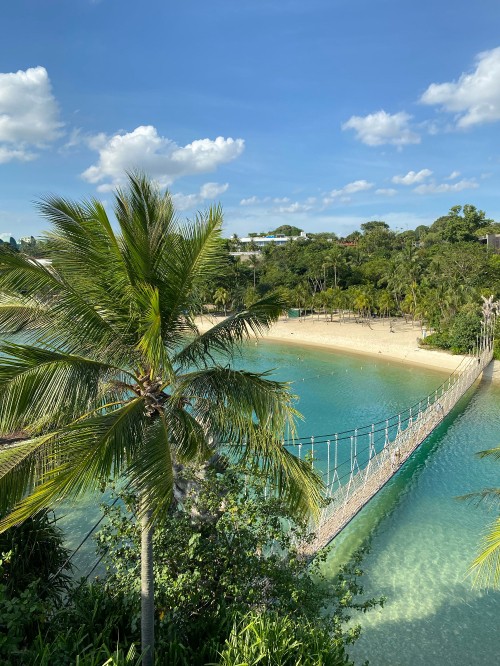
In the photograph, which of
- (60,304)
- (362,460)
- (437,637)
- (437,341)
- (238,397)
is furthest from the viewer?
(437,341)

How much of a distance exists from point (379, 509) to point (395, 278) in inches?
957

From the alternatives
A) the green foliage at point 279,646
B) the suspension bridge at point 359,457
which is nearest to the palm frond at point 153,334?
the suspension bridge at point 359,457

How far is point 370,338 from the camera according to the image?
26172mm

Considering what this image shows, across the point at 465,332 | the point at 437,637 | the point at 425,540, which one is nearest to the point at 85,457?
the point at 437,637

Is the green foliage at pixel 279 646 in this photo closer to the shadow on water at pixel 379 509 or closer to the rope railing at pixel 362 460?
the rope railing at pixel 362 460

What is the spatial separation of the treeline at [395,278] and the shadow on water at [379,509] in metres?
8.98

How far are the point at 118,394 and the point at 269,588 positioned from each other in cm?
217

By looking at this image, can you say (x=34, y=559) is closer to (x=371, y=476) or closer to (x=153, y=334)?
(x=153, y=334)

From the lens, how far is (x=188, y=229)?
3160 mm

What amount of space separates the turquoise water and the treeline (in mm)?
7713

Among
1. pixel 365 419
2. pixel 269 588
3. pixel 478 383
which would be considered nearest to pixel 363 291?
pixel 478 383

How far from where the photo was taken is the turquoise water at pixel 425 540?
6.13m

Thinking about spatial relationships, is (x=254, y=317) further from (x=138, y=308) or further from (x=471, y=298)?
(x=471, y=298)

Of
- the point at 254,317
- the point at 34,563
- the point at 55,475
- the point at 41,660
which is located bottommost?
the point at 34,563
